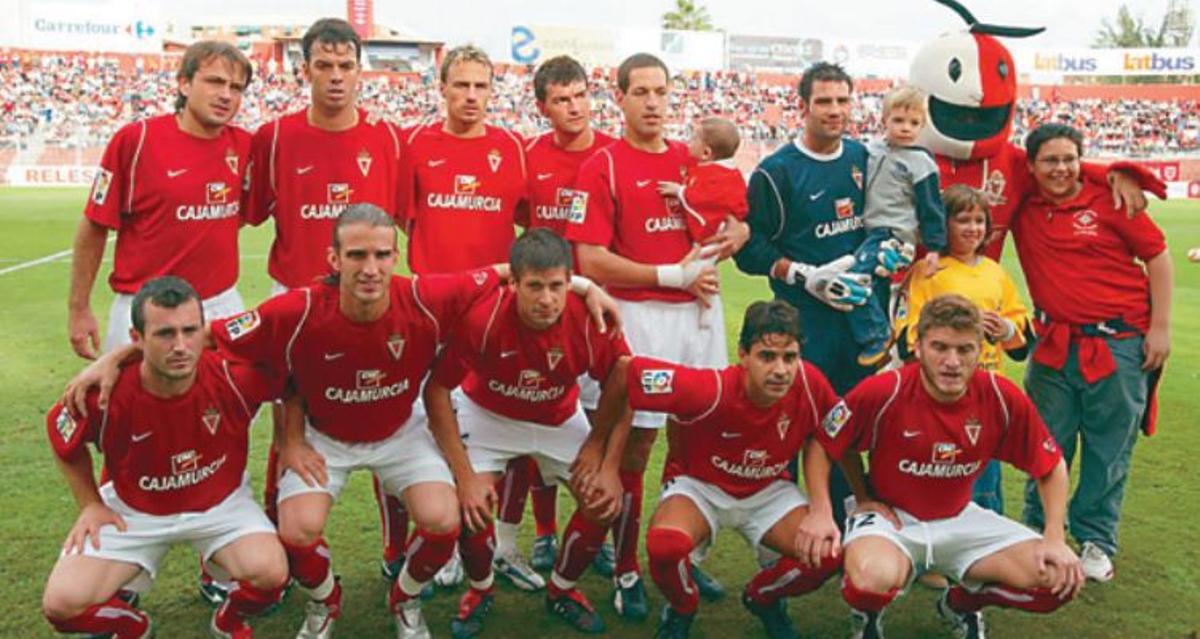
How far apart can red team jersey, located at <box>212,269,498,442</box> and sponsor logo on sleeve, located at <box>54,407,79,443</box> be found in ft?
1.81

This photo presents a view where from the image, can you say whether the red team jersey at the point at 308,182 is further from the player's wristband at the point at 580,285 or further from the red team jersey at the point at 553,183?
the player's wristband at the point at 580,285

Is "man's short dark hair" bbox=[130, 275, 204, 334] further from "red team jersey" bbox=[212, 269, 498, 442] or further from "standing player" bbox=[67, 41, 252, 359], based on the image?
"standing player" bbox=[67, 41, 252, 359]

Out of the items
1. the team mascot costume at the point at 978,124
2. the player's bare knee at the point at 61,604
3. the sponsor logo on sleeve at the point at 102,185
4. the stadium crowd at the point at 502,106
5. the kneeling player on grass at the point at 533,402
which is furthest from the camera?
the stadium crowd at the point at 502,106

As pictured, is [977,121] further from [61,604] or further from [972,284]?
[61,604]

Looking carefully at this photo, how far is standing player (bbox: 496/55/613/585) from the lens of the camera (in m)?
4.90

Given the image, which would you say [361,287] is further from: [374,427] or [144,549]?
[144,549]

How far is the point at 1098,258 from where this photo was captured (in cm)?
484

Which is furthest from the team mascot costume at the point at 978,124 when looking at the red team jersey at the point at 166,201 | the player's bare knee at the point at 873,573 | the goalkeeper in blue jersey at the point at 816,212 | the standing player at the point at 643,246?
the red team jersey at the point at 166,201

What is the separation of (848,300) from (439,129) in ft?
6.58

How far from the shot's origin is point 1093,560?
4746 millimetres

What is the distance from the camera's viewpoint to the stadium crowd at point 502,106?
40.0 metres

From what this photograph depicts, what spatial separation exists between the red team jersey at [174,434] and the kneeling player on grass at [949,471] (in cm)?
217

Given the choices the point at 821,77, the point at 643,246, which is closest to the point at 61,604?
the point at 643,246

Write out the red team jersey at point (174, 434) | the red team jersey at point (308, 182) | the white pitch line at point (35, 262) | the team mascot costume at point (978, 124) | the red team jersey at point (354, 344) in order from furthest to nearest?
the white pitch line at point (35, 262)
the team mascot costume at point (978, 124)
the red team jersey at point (308, 182)
the red team jersey at point (354, 344)
the red team jersey at point (174, 434)
